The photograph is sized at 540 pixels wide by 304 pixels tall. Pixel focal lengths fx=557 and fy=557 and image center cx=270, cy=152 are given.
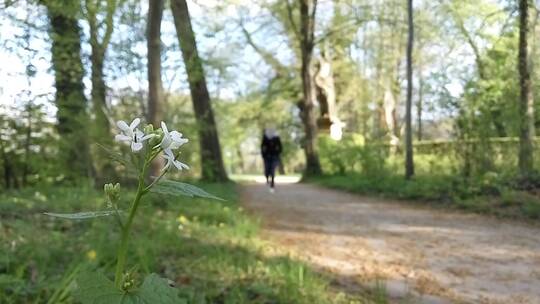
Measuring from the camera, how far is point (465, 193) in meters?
10.7

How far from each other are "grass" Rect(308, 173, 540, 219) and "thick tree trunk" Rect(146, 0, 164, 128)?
18.5 feet

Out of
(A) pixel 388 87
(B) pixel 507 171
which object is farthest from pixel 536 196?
(A) pixel 388 87

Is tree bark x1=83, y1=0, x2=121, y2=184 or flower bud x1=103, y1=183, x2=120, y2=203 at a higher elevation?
tree bark x1=83, y1=0, x2=121, y2=184

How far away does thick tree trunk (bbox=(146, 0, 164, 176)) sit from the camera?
766cm

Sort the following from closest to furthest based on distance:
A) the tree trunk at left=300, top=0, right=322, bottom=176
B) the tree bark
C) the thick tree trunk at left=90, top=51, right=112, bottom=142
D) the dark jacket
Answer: the tree bark < the thick tree trunk at left=90, top=51, right=112, bottom=142 < the dark jacket < the tree trunk at left=300, top=0, right=322, bottom=176

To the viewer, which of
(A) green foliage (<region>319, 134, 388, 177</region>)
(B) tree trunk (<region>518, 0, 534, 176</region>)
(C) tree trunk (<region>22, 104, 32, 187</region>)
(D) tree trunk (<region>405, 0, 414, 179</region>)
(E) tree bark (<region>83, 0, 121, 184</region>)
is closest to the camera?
(E) tree bark (<region>83, 0, 121, 184</region>)

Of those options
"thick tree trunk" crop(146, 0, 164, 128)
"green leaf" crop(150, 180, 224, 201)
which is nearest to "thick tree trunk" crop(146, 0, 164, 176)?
"thick tree trunk" crop(146, 0, 164, 128)

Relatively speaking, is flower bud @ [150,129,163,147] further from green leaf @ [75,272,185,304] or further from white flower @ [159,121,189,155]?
green leaf @ [75,272,185,304]

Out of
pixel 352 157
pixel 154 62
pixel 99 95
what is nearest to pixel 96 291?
pixel 154 62

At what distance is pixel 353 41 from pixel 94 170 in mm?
17608

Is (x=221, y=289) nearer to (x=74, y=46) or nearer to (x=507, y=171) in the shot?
(x=74, y=46)

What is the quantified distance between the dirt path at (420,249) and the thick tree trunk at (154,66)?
93.0 inches

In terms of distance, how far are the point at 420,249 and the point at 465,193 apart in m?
4.55

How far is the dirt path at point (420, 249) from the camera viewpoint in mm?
4812
